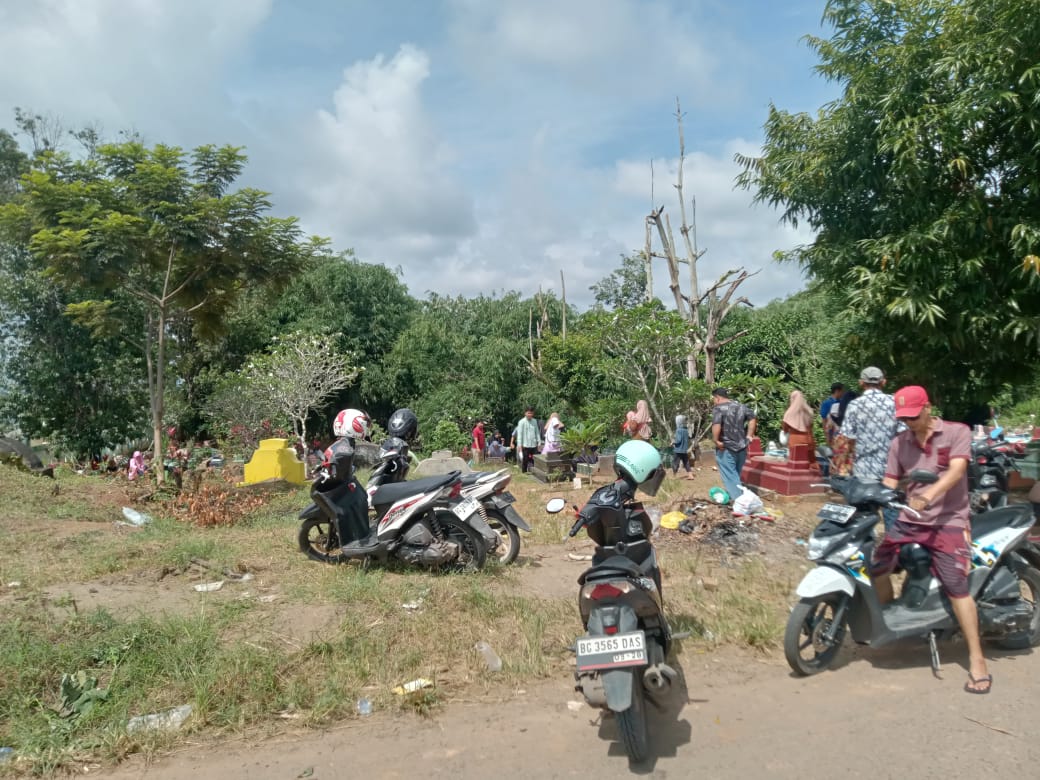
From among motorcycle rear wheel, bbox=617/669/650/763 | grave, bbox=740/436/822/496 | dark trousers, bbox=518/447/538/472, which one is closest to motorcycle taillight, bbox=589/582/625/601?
motorcycle rear wheel, bbox=617/669/650/763

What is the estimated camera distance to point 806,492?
9094 mm

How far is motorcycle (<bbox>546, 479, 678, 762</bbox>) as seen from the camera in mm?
3137

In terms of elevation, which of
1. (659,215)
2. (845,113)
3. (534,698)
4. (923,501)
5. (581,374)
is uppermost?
(659,215)

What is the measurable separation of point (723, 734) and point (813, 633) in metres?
0.96

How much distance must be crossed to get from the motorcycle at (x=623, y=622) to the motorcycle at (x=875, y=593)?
2.96 ft

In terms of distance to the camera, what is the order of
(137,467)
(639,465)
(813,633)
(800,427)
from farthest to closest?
(137,467)
(800,427)
(813,633)
(639,465)

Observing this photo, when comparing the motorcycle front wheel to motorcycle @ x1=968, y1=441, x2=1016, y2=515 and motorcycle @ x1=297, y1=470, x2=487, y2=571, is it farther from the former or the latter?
motorcycle @ x1=968, y1=441, x2=1016, y2=515

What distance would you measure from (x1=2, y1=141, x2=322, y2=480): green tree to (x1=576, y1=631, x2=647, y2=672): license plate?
37.7 ft

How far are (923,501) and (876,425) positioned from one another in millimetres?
2384

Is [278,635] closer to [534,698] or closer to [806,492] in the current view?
[534,698]

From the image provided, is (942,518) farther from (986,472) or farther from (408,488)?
(986,472)

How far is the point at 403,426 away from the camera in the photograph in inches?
257

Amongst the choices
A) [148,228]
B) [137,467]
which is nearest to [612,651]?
[148,228]

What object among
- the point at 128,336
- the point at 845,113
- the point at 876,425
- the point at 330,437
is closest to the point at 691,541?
the point at 876,425
